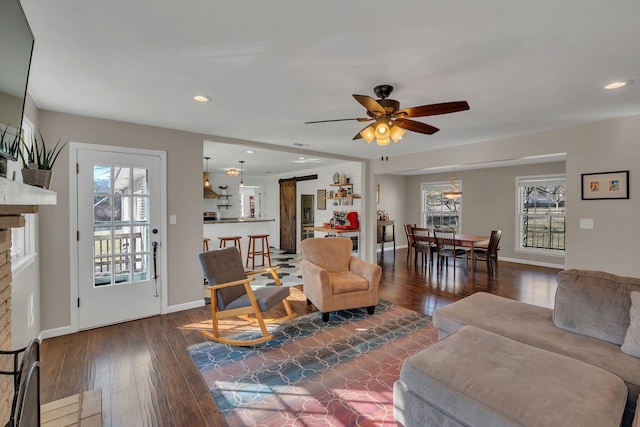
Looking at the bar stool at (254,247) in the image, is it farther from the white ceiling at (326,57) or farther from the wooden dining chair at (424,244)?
the white ceiling at (326,57)

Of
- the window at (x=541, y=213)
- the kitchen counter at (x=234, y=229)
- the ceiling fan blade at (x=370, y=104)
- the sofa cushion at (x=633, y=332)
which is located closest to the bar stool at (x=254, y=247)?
the kitchen counter at (x=234, y=229)

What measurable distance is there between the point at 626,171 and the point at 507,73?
2.27m

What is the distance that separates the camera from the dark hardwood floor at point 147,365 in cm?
196

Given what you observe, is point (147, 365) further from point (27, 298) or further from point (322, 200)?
point (322, 200)

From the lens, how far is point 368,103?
2.05 m

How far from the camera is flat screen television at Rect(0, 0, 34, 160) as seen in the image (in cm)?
108

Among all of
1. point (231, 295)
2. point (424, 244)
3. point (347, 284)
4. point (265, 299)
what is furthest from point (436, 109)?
point (424, 244)

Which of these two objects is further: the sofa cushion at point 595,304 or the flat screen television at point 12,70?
the sofa cushion at point 595,304

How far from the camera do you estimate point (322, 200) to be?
26.0 feet

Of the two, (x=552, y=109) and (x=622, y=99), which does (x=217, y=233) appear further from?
(x=622, y=99)

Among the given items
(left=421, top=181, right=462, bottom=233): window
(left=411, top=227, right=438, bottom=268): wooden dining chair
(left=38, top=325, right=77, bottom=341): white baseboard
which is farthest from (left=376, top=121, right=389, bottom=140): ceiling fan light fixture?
(left=421, top=181, right=462, bottom=233): window

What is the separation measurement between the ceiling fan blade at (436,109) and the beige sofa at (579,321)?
154cm

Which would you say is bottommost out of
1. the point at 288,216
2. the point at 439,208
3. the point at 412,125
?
the point at 288,216

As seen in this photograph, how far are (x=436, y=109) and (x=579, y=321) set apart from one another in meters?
1.82
